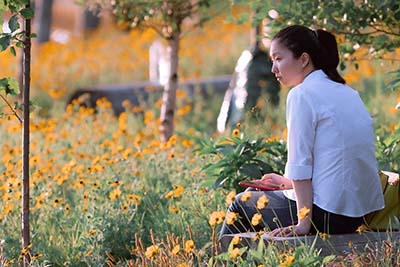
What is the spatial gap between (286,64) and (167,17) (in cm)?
307

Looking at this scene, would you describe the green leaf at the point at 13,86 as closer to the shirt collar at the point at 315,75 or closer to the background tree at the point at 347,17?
the shirt collar at the point at 315,75

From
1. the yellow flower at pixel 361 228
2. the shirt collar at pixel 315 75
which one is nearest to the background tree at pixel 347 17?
the shirt collar at pixel 315 75

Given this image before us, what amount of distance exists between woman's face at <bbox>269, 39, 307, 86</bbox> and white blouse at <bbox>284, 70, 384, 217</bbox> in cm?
6

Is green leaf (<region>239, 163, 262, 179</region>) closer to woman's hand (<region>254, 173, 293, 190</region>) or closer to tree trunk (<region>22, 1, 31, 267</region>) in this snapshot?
woman's hand (<region>254, 173, 293, 190</region>)

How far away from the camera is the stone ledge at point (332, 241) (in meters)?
4.11

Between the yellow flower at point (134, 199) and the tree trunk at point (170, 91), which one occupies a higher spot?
the tree trunk at point (170, 91)

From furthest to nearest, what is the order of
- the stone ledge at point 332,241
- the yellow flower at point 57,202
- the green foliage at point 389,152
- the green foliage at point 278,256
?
the green foliage at point 389,152, the yellow flower at point 57,202, the stone ledge at point 332,241, the green foliage at point 278,256

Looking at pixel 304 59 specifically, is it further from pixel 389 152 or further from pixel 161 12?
pixel 161 12

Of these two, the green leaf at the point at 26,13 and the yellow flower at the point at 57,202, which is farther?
the yellow flower at the point at 57,202

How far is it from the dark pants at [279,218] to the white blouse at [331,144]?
0.05 metres

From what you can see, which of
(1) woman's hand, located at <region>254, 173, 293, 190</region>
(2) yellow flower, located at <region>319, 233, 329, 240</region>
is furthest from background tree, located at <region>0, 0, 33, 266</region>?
(2) yellow flower, located at <region>319, 233, 329, 240</region>

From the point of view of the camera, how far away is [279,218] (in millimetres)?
4426

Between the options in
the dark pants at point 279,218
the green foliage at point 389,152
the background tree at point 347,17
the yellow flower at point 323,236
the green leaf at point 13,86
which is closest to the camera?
the yellow flower at point 323,236

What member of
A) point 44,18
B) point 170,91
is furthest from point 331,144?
point 44,18
